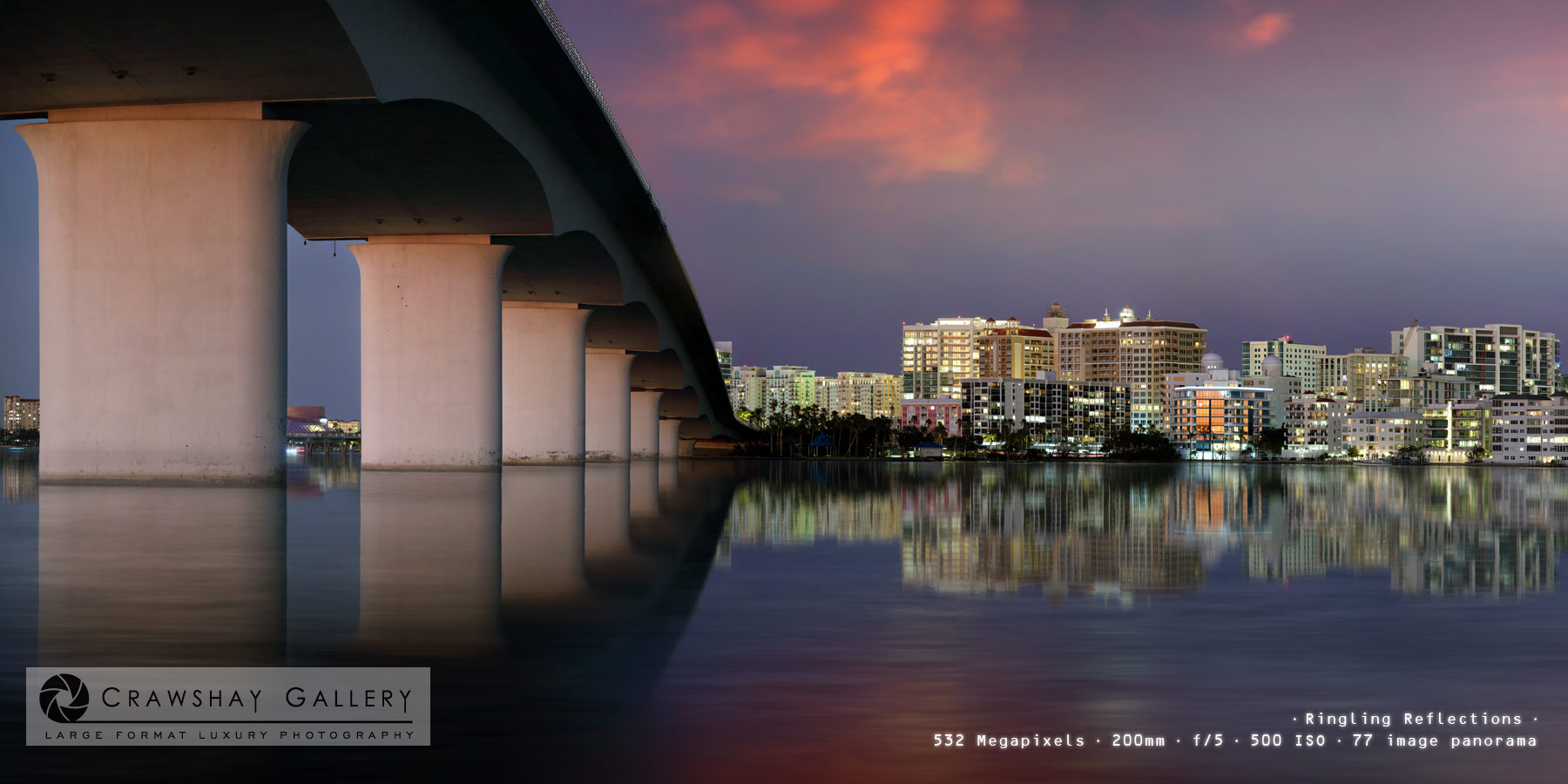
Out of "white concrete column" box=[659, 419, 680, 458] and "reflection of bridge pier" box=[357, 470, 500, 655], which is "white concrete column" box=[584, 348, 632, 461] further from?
"reflection of bridge pier" box=[357, 470, 500, 655]

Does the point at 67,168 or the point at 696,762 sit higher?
the point at 67,168

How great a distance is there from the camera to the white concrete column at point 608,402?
80500 mm

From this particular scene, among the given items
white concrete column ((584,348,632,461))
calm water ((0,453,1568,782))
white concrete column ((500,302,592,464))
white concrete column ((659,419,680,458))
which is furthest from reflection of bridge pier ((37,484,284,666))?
white concrete column ((659,419,680,458))

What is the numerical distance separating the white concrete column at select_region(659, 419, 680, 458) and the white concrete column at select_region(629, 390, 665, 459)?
2154 centimetres

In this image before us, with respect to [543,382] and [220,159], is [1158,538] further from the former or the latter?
[543,382]

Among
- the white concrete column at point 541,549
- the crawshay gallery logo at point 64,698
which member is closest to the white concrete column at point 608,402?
the white concrete column at point 541,549

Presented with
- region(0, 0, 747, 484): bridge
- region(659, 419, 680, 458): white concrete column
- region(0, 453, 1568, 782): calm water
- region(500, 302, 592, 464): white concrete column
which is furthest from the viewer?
region(659, 419, 680, 458): white concrete column

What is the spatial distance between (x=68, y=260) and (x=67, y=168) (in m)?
1.91

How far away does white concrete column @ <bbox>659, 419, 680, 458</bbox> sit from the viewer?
129m

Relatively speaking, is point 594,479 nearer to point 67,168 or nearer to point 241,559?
point 67,168

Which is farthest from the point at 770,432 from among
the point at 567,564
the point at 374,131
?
the point at 567,564

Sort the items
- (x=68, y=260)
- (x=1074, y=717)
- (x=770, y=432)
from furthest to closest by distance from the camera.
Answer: (x=770, y=432) → (x=68, y=260) → (x=1074, y=717)

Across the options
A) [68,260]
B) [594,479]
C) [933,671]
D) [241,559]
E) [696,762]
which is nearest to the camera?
[696,762]

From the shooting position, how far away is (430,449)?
147 feet
